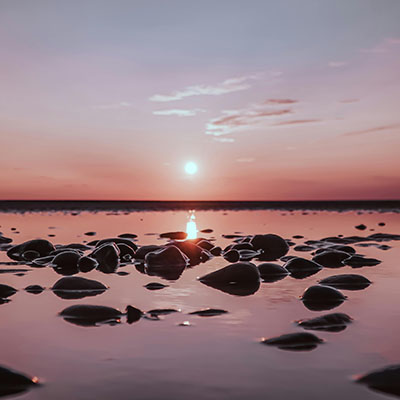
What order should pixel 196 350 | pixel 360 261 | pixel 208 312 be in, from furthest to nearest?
pixel 360 261 → pixel 208 312 → pixel 196 350

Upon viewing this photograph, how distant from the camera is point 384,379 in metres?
3.67

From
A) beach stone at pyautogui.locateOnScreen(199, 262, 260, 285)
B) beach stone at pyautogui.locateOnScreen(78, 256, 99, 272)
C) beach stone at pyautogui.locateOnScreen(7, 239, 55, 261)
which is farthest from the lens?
beach stone at pyautogui.locateOnScreen(7, 239, 55, 261)

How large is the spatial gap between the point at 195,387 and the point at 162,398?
1.01ft

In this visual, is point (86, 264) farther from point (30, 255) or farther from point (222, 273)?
point (222, 273)

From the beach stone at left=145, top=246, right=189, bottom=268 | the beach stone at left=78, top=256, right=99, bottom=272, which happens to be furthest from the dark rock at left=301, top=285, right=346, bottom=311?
the beach stone at left=78, top=256, right=99, bottom=272

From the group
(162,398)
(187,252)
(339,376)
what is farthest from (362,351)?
(187,252)

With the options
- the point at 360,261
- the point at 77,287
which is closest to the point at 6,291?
the point at 77,287

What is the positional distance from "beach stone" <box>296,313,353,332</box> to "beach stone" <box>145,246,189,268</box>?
5407mm

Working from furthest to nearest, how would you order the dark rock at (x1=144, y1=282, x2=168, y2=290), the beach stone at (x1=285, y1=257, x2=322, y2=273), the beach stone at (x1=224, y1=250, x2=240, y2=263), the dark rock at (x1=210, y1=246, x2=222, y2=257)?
the dark rock at (x1=210, y1=246, x2=222, y2=257)
the beach stone at (x1=224, y1=250, x2=240, y2=263)
the beach stone at (x1=285, y1=257, x2=322, y2=273)
the dark rock at (x1=144, y1=282, x2=168, y2=290)

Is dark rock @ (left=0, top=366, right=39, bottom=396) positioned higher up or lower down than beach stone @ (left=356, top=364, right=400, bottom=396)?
lower down

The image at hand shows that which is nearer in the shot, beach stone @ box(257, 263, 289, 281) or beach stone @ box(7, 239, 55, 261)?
beach stone @ box(257, 263, 289, 281)

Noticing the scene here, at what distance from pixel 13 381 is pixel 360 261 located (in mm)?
8832

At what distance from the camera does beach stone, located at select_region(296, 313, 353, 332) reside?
518cm

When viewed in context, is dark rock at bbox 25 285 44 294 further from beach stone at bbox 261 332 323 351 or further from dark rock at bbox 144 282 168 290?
beach stone at bbox 261 332 323 351
